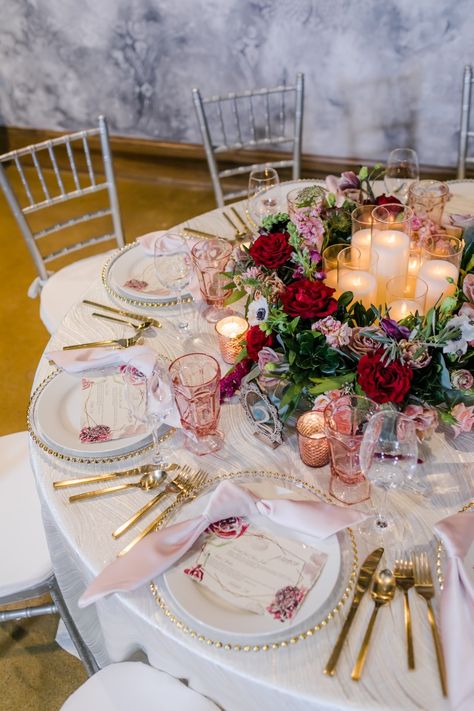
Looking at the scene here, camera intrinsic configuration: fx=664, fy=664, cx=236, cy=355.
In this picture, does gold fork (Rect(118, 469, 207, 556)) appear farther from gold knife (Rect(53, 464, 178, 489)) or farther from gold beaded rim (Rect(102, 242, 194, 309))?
gold beaded rim (Rect(102, 242, 194, 309))

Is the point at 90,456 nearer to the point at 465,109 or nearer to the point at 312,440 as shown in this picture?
the point at 312,440

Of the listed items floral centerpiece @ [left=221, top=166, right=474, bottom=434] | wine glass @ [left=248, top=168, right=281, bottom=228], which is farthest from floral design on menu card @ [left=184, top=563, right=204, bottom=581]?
wine glass @ [left=248, top=168, right=281, bottom=228]

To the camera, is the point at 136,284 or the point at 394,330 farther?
the point at 136,284

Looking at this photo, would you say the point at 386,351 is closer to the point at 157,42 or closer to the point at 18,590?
the point at 18,590

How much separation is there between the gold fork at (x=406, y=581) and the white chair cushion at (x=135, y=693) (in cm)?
42

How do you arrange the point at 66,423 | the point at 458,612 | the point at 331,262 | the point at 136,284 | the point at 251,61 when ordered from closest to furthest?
the point at 458,612, the point at 66,423, the point at 331,262, the point at 136,284, the point at 251,61

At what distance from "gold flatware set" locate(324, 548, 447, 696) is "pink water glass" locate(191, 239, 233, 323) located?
0.76 meters

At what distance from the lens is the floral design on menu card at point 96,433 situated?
1363 mm

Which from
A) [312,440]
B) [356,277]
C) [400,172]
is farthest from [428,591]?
[400,172]

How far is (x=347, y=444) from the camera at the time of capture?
1158mm

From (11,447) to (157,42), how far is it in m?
2.66

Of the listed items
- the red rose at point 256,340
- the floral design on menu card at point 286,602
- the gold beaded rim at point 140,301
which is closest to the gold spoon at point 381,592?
the floral design on menu card at point 286,602

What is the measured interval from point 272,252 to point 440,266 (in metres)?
0.37

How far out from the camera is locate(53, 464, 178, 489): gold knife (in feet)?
4.23
